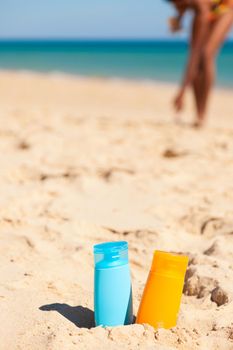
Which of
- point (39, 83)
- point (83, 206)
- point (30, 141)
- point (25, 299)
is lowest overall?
point (39, 83)

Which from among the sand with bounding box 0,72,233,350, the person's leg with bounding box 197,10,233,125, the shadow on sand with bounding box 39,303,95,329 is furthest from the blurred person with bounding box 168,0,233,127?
the shadow on sand with bounding box 39,303,95,329

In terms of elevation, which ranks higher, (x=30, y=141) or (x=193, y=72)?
(x=193, y=72)

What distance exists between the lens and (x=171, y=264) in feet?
5.68

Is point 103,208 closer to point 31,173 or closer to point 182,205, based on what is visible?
point 182,205

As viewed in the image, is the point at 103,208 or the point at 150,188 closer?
the point at 103,208

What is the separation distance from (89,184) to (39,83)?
7034 mm

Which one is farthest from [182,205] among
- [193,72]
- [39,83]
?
[39,83]

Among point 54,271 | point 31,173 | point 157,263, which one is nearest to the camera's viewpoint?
point 157,263

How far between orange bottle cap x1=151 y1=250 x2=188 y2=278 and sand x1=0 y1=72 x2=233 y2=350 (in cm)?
17

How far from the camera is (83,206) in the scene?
9.55ft

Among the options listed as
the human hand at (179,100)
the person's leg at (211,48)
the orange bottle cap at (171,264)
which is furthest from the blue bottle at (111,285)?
the person's leg at (211,48)

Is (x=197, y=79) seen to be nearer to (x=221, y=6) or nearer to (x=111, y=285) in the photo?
(x=221, y=6)

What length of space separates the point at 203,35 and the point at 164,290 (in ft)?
11.9

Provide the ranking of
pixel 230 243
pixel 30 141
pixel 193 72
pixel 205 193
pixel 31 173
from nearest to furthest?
pixel 230 243, pixel 205 193, pixel 31 173, pixel 30 141, pixel 193 72
